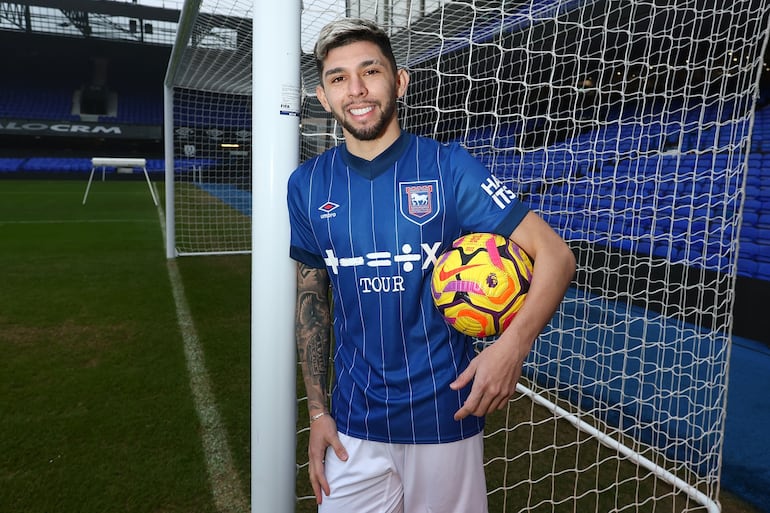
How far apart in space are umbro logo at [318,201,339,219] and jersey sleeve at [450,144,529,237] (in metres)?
0.31

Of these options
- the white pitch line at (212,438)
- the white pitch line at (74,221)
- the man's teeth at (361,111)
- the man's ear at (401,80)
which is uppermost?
the man's ear at (401,80)

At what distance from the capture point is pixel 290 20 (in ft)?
4.58

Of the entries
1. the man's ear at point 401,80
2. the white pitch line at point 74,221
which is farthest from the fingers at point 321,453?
the white pitch line at point 74,221

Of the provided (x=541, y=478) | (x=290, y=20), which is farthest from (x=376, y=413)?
(x=541, y=478)

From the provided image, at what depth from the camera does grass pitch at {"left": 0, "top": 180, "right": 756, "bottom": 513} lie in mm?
2285

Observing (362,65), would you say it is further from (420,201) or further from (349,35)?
(420,201)

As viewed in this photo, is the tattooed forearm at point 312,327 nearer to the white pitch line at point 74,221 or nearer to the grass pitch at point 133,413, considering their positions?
the grass pitch at point 133,413

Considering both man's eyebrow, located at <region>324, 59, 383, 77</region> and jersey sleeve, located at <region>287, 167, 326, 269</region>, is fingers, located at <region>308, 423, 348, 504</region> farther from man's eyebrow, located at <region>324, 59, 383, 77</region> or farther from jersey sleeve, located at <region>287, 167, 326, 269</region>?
man's eyebrow, located at <region>324, 59, 383, 77</region>

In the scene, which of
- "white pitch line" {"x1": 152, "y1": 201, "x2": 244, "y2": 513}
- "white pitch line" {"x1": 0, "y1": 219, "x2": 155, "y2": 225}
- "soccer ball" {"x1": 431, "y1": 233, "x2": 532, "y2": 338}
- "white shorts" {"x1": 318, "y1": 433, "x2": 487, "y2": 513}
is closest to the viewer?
"soccer ball" {"x1": 431, "y1": 233, "x2": 532, "y2": 338}

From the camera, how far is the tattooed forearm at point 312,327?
4.99ft

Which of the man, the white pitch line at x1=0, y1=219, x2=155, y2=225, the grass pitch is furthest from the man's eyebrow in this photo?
the white pitch line at x1=0, y1=219, x2=155, y2=225

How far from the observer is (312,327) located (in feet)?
5.03

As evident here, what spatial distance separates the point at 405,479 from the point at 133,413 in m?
2.15

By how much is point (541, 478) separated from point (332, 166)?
6.15ft
